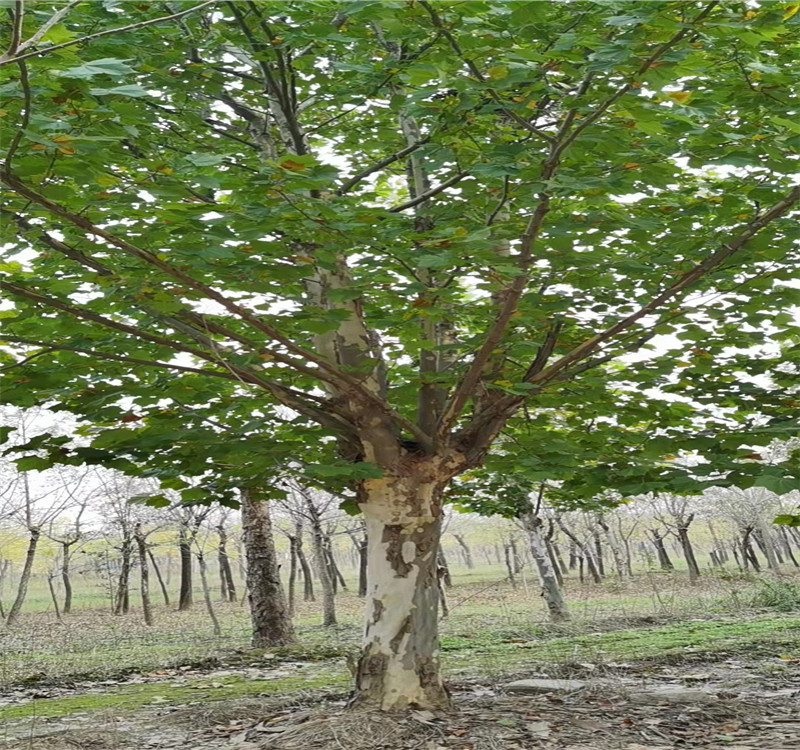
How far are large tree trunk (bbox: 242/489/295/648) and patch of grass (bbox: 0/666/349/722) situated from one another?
220 cm

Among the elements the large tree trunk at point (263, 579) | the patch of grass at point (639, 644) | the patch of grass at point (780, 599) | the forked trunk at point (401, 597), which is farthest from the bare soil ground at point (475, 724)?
the patch of grass at point (780, 599)

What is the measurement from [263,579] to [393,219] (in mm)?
7669

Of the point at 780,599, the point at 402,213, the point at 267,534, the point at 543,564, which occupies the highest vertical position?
the point at 402,213

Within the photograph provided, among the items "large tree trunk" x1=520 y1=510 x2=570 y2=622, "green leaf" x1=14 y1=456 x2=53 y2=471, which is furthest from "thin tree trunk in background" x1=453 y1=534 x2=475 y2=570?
"green leaf" x1=14 y1=456 x2=53 y2=471

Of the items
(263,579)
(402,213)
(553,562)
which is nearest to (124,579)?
(553,562)

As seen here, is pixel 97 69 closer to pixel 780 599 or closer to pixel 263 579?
pixel 263 579

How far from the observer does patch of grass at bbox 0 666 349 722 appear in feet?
20.0

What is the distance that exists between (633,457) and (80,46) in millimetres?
4502

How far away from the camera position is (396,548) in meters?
4.80

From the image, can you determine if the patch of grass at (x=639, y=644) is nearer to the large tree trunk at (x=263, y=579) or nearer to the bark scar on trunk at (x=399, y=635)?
the large tree trunk at (x=263, y=579)

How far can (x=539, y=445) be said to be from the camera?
5.16 meters

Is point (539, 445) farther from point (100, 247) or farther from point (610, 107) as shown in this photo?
point (100, 247)

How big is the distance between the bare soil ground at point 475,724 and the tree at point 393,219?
439mm

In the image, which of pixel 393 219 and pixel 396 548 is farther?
pixel 396 548
